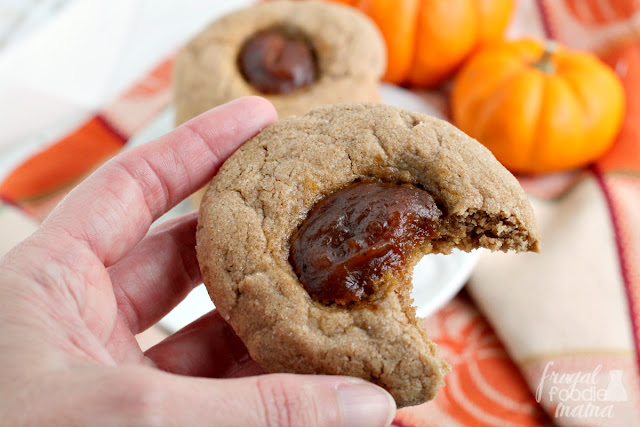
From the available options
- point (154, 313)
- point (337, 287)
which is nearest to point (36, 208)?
point (154, 313)

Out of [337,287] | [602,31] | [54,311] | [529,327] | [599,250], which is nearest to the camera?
[54,311]

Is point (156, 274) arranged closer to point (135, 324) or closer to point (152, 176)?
point (135, 324)

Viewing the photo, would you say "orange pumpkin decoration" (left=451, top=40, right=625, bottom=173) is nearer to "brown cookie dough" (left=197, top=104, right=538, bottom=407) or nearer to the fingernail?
"brown cookie dough" (left=197, top=104, right=538, bottom=407)

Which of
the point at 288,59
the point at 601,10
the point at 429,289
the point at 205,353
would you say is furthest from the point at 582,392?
the point at 601,10

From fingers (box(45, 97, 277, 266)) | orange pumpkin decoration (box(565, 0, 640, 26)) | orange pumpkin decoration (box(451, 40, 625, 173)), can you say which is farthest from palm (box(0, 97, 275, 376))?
orange pumpkin decoration (box(565, 0, 640, 26))

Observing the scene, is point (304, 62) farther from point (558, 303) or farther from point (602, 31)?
point (602, 31)

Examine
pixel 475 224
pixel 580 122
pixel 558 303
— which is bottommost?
pixel 558 303

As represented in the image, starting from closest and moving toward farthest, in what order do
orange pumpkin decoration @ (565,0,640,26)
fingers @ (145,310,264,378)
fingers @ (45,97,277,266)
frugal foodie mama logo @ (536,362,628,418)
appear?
fingers @ (45,97,277,266) < fingers @ (145,310,264,378) < frugal foodie mama logo @ (536,362,628,418) < orange pumpkin decoration @ (565,0,640,26)
